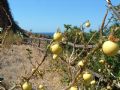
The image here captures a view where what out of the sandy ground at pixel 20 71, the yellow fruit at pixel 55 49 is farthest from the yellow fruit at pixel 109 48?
the sandy ground at pixel 20 71

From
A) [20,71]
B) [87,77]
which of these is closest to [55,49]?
[87,77]

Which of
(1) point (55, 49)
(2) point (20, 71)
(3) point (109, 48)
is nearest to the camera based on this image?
(3) point (109, 48)

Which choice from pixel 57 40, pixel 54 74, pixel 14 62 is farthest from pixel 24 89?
pixel 14 62

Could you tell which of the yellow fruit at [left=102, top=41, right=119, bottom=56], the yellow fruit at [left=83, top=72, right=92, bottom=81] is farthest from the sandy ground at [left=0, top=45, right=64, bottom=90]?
the yellow fruit at [left=102, top=41, right=119, bottom=56]

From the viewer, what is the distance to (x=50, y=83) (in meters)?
8.84

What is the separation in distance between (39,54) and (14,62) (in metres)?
1.79

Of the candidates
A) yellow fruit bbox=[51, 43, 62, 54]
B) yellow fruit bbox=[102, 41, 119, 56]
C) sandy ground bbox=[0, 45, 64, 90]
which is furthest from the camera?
sandy ground bbox=[0, 45, 64, 90]

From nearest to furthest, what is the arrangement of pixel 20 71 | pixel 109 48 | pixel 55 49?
pixel 109 48, pixel 55 49, pixel 20 71

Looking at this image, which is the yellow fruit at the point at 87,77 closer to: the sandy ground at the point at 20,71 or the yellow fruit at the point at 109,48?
the yellow fruit at the point at 109,48

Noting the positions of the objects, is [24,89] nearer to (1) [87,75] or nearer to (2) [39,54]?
(1) [87,75]

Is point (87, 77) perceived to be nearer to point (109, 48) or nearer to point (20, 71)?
point (109, 48)

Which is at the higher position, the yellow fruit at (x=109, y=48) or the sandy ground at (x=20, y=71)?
the sandy ground at (x=20, y=71)

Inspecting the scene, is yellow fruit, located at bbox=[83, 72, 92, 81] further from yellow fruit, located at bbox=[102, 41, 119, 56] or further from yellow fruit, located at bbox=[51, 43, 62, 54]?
yellow fruit, located at bbox=[102, 41, 119, 56]

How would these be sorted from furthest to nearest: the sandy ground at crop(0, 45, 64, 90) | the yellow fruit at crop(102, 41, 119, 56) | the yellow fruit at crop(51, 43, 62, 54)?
1. the sandy ground at crop(0, 45, 64, 90)
2. the yellow fruit at crop(51, 43, 62, 54)
3. the yellow fruit at crop(102, 41, 119, 56)
